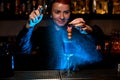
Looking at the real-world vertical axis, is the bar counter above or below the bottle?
below

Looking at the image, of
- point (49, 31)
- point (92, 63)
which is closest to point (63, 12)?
point (49, 31)

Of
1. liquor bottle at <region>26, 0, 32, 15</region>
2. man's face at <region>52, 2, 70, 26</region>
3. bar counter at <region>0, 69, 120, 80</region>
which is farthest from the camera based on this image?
liquor bottle at <region>26, 0, 32, 15</region>

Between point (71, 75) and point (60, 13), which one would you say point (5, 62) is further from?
point (60, 13)

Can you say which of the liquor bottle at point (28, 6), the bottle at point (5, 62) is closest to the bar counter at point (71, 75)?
the bottle at point (5, 62)

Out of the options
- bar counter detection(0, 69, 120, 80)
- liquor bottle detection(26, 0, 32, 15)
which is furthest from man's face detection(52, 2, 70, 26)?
bar counter detection(0, 69, 120, 80)

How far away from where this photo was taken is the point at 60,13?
10.8ft

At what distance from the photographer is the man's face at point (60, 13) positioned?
327cm

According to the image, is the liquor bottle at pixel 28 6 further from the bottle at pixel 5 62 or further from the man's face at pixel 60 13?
the bottle at pixel 5 62

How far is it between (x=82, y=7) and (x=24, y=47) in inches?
47.1

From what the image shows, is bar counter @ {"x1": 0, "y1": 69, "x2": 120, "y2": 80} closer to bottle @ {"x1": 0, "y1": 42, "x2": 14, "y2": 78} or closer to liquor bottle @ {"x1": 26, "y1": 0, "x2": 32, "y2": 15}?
bottle @ {"x1": 0, "y1": 42, "x2": 14, "y2": 78}

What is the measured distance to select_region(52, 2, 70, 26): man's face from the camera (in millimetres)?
3271

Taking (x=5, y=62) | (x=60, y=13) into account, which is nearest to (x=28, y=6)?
→ (x=60, y=13)

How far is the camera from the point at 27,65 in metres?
3.55

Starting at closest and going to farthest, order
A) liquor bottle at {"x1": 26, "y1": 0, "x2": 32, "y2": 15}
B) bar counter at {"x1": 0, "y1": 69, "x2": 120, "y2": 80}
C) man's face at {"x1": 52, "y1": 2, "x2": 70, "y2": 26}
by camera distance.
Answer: bar counter at {"x1": 0, "y1": 69, "x2": 120, "y2": 80}
man's face at {"x1": 52, "y1": 2, "x2": 70, "y2": 26}
liquor bottle at {"x1": 26, "y1": 0, "x2": 32, "y2": 15}
